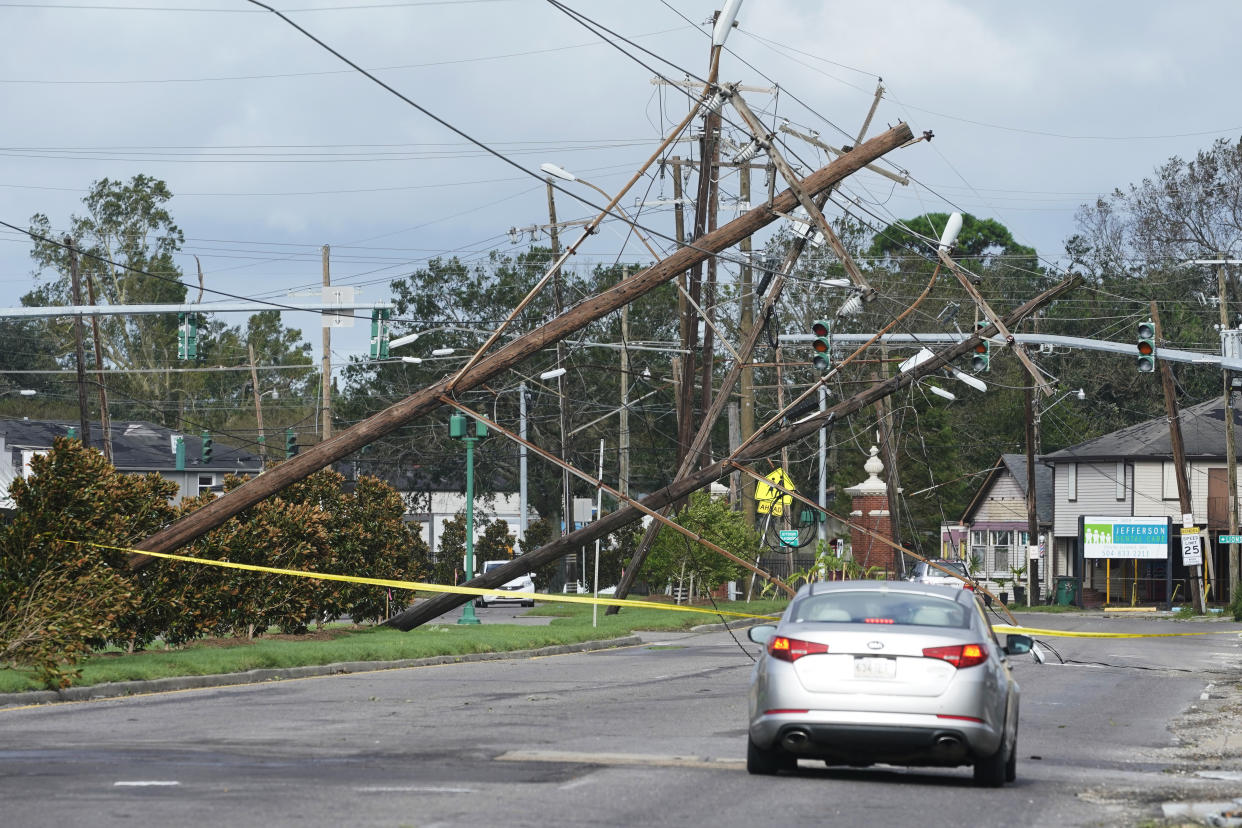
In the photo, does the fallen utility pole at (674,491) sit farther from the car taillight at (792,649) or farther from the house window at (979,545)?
the house window at (979,545)

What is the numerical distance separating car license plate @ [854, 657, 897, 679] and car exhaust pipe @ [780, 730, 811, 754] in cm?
50

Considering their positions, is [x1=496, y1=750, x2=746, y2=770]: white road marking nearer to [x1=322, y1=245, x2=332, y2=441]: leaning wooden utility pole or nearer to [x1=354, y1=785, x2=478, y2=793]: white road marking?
[x1=354, y1=785, x2=478, y2=793]: white road marking

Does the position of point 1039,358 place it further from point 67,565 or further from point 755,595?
point 67,565

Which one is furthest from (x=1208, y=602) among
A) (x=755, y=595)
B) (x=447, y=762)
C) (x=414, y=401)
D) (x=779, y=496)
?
(x=447, y=762)

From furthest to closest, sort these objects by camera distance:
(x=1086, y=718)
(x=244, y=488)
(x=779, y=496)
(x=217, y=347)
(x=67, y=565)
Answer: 1. (x=217, y=347)
2. (x=779, y=496)
3. (x=244, y=488)
4. (x=67, y=565)
5. (x=1086, y=718)

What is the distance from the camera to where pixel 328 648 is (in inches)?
965

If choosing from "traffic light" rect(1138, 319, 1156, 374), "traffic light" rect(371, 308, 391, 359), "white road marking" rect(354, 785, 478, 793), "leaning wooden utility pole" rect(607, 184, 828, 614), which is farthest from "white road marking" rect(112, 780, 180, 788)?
"traffic light" rect(371, 308, 391, 359)

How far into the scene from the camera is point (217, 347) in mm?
Result: 90438

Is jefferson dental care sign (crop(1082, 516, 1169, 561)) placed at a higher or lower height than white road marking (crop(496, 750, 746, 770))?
higher

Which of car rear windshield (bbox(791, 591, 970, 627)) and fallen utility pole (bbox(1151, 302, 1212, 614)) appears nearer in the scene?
car rear windshield (bbox(791, 591, 970, 627))

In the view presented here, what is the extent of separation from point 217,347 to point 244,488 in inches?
2800

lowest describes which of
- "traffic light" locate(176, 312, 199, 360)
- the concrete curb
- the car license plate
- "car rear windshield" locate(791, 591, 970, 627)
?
the concrete curb

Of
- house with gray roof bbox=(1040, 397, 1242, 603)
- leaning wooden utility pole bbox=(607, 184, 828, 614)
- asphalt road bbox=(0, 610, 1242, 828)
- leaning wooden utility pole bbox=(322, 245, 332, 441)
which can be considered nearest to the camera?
asphalt road bbox=(0, 610, 1242, 828)

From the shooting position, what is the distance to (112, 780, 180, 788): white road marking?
10031mm
